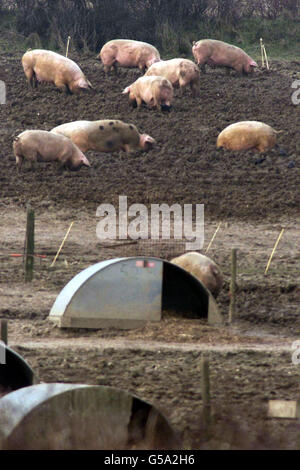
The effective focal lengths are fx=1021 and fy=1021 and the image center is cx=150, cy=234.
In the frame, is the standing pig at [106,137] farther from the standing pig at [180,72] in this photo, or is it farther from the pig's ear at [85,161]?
the standing pig at [180,72]

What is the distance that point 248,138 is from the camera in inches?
728

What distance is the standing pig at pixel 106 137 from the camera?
18578 millimetres

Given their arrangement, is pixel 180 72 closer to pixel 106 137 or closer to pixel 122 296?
pixel 106 137

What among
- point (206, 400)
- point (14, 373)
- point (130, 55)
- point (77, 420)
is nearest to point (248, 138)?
point (130, 55)

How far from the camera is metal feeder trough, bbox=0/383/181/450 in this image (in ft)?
18.3

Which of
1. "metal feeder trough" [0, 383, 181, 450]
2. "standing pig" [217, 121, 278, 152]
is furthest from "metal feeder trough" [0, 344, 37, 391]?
"standing pig" [217, 121, 278, 152]

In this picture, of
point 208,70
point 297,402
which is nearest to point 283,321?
point 297,402

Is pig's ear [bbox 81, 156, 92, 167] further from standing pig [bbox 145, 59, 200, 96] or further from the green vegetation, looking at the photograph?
the green vegetation

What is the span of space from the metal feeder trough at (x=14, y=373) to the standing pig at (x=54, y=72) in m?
14.9

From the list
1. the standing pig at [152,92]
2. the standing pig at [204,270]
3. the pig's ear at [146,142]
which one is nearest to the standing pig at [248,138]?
the pig's ear at [146,142]

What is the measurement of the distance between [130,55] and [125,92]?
2.37 metres

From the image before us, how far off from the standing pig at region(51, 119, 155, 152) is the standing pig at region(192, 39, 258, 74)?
18.5 ft

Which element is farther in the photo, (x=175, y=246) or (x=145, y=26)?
(x=145, y=26)
